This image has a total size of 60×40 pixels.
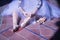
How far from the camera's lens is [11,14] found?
2971 mm

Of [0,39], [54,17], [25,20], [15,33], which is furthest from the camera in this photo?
[54,17]

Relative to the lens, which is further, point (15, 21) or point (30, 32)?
point (15, 21)

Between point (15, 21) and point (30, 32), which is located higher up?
point (15, 21)

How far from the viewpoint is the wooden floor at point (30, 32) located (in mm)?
2300

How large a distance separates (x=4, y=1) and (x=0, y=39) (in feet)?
4.74

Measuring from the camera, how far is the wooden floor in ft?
7.54

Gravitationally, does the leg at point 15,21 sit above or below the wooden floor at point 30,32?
above

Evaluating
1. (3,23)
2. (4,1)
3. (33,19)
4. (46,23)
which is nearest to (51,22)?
(46,23)

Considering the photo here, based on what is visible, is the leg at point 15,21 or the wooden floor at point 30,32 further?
the leg at point 15,21

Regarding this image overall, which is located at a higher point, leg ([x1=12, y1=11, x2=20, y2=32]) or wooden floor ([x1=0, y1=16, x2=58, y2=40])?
leg ([x1=12, y1=11, x2=20, y2=32])

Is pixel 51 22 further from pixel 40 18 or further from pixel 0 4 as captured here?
pixel 0 4

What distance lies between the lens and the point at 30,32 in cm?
243

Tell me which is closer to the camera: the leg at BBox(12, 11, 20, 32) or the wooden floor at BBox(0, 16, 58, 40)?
the wooden floor at BBox(0, 16, 58, 40)

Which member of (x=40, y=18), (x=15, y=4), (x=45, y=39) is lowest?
(x=45, y=39)
